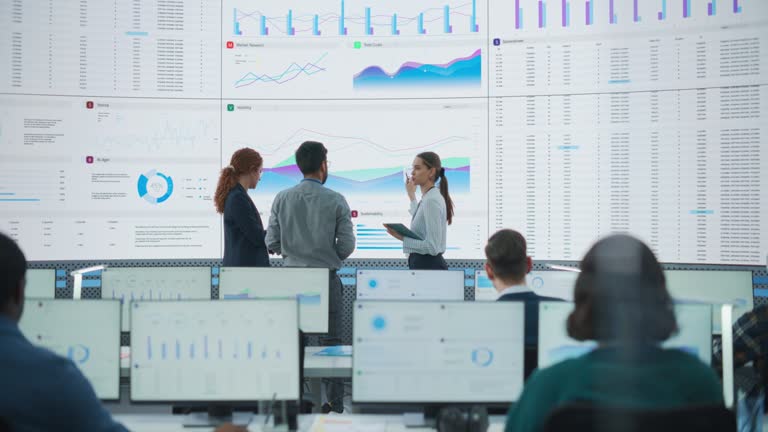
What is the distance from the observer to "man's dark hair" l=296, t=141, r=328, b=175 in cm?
382

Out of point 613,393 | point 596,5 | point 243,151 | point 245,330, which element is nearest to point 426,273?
point 243,151

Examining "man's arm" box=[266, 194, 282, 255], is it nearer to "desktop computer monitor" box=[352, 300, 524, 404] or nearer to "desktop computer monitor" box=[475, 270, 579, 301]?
"desktop computer monitor" box=[475, 270, 579, 301]

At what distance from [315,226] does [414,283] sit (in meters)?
0.65

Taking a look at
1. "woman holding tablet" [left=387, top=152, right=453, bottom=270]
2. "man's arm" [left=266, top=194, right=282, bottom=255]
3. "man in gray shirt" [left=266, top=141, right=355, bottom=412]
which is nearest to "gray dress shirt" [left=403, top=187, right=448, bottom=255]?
"woman holding tablet" [left=387, top=152, right=453, bottom=270]

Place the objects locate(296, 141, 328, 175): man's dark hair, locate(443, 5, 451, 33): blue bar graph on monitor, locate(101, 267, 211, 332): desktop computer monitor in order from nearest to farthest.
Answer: locate(101, 267, 211, 332): desktop computer monitor < locate(296, 141, 328, 175): man's dark hair < locate(443, 5, 451, 33): blue bar graph on monitor

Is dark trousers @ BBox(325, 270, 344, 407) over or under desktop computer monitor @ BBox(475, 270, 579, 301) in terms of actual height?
under

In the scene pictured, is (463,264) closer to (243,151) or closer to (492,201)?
(492,201)

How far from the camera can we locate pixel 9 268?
150 cm

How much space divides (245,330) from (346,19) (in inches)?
144

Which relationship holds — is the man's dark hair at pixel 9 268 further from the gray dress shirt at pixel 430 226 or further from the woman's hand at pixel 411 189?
the woman's hand at pixel 411 189

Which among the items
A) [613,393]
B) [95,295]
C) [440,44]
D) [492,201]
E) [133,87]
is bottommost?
[95,295]

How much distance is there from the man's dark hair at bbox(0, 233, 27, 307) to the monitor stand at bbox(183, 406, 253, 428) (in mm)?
934

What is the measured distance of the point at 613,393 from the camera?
544 mm

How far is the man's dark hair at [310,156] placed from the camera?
3.82 metres
